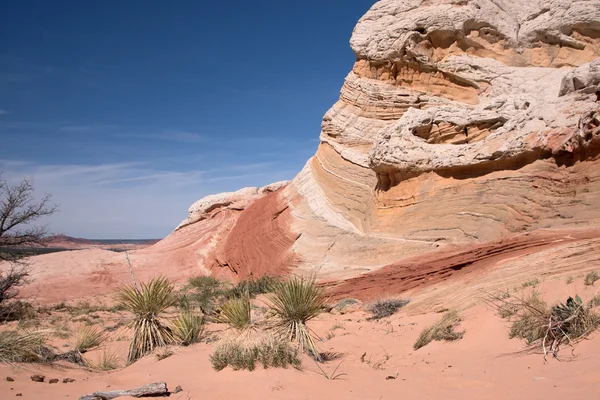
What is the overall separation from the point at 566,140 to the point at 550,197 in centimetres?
137

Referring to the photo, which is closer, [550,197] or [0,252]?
[550,197]

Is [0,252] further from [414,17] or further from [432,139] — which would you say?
[414,17]

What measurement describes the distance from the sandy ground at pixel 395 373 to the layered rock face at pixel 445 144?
388 centimetres

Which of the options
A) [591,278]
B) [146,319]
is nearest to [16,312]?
[146,319]

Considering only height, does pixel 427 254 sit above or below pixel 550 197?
below

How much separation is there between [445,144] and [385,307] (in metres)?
5.65

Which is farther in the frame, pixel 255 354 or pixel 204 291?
pixel 204 291

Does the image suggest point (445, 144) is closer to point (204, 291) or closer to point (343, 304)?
point (343, 304)

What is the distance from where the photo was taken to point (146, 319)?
8.33 m

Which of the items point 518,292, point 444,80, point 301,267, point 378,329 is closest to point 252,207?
point 301,267

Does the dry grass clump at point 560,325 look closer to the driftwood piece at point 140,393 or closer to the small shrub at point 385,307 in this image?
the driftwood piece at point 140,393

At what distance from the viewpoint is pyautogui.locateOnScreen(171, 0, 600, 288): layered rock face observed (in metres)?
11.9

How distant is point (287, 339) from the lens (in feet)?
22.7

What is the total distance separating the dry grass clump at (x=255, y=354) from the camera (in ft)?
19.8
